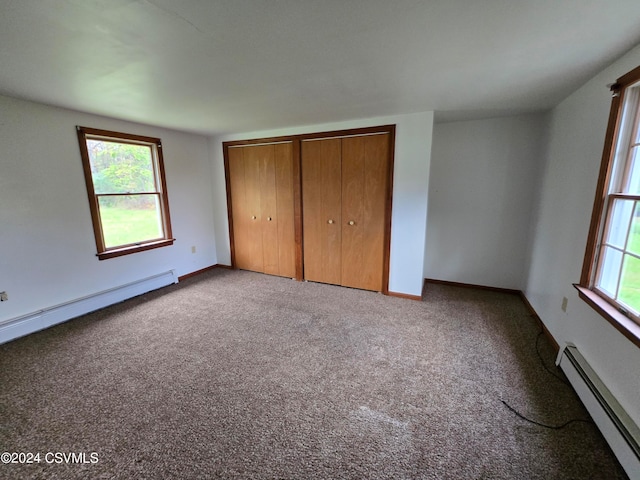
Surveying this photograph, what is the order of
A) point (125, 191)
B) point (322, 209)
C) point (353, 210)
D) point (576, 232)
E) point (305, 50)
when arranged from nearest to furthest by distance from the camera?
point (305, 50)
point (576, 232)
point (125, 191)
point (353, 210)
point (322, 209)

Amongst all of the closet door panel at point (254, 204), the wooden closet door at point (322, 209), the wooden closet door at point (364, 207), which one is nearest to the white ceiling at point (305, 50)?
the wooden closet door at point (364, 207)

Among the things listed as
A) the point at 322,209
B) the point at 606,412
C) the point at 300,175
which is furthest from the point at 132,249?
the point at 606,412

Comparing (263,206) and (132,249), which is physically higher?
(263,206)

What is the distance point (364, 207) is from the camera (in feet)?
11.1

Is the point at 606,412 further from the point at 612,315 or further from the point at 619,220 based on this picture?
the point at 619,220

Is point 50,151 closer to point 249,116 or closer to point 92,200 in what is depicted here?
point 92,200

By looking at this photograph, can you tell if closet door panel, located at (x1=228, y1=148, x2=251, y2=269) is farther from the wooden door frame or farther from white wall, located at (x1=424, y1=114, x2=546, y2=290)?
white wall, located at (x1=424, y1=114, x2=546, y2=290)

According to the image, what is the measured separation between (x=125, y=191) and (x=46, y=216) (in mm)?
824

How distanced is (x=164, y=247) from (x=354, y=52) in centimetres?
354

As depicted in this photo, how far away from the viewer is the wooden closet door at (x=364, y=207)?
322 cm

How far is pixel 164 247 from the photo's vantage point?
3760 millimetres

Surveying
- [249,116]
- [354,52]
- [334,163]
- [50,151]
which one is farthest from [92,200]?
[354,52]

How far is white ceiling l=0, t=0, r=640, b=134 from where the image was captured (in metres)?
1.19

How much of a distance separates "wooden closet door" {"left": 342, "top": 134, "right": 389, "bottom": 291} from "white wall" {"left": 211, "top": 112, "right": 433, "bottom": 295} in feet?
0.49
